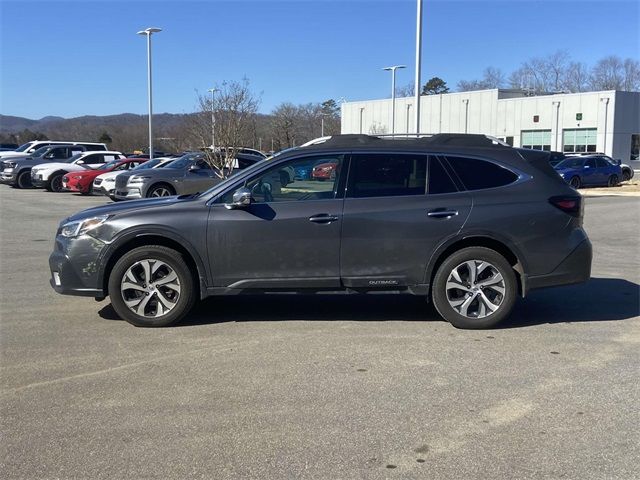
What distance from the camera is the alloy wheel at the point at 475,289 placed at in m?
6.17

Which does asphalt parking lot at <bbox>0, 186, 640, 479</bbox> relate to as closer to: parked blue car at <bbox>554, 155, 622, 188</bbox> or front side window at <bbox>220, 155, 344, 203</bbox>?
front side window at <bbox>220, 155, 344, 203</bbox>

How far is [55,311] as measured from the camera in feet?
22.5

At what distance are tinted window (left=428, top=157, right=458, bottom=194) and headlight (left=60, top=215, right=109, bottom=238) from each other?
3170 millimetres

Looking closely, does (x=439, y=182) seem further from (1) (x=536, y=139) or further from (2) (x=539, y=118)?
(1) (x=536, y=139)

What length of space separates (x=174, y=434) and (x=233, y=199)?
2665mm

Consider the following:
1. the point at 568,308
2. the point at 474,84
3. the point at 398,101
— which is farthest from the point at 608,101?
the point at 474,84

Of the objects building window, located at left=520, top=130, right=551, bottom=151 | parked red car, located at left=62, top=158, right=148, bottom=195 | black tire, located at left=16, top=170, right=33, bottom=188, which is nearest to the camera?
parked red car, located at left=62, top=158, right=148, bottom=195

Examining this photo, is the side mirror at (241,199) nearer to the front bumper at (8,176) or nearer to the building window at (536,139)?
the front bumper at (8,176)

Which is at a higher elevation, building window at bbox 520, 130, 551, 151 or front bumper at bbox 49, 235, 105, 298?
building window at bbox 520, 130, 551, 151

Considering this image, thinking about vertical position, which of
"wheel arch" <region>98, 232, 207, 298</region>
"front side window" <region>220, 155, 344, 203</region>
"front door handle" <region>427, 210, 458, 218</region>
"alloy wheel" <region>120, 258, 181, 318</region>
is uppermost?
"front side window" <region>220, 155, 344, 203</region>

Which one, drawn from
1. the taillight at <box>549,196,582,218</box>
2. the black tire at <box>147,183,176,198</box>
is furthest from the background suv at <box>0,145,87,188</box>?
the taillight at <box>549,196,582,218</box>

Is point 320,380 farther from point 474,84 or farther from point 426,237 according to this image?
point 474,84

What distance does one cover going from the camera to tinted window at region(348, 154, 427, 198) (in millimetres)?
6211

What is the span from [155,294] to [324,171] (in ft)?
6.63
